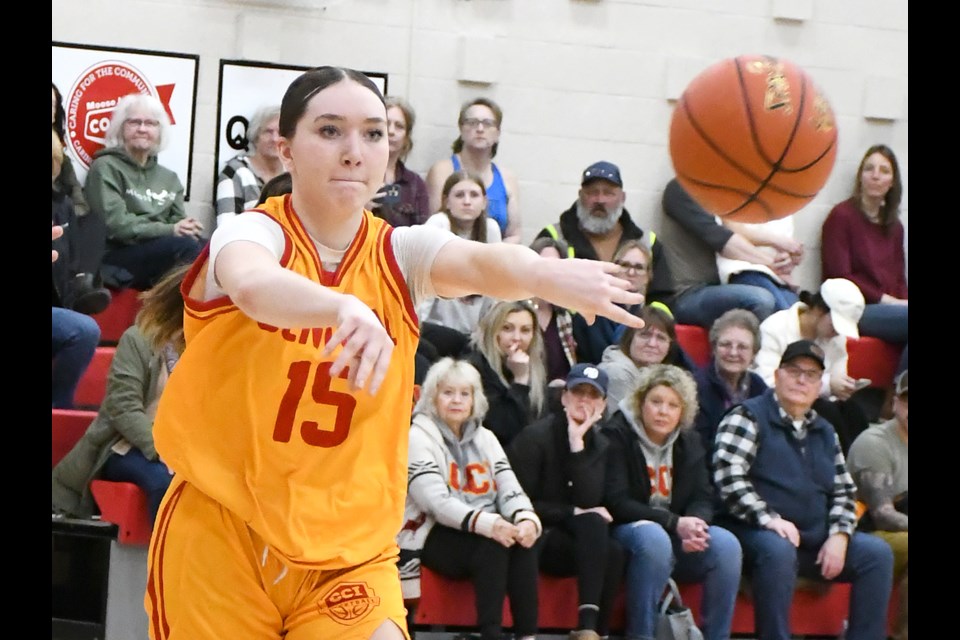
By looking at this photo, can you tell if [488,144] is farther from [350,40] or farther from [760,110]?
[760,110]

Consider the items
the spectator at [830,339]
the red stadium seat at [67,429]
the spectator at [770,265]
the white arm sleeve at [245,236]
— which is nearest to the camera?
the white arm sleeve at [245,236]

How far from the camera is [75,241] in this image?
20.7 ft

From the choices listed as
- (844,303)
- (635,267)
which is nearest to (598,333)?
(635,267)

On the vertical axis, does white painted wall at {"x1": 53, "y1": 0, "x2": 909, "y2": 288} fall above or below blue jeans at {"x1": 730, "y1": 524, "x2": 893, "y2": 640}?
above

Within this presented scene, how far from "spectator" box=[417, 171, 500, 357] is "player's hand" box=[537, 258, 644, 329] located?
378 cm

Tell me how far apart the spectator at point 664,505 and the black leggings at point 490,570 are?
0.50m

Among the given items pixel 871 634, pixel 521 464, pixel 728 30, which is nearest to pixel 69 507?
pixel 521 464

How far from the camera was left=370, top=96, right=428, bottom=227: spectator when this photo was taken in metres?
6.92

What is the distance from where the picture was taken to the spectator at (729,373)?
668cm

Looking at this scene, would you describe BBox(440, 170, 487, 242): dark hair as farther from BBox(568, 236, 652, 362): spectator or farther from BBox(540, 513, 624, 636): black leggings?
BBox(540, 513, 624, 636): black leggings

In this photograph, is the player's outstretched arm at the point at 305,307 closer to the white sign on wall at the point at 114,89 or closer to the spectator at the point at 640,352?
the spectator at the point at 640,352

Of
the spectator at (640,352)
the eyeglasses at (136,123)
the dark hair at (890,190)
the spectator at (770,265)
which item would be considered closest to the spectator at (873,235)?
the dark hair at (890,190)

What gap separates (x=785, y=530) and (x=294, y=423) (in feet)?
12.8

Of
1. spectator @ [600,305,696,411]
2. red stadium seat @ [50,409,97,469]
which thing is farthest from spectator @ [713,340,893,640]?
red stadium seat @ [50,409,97,469]
